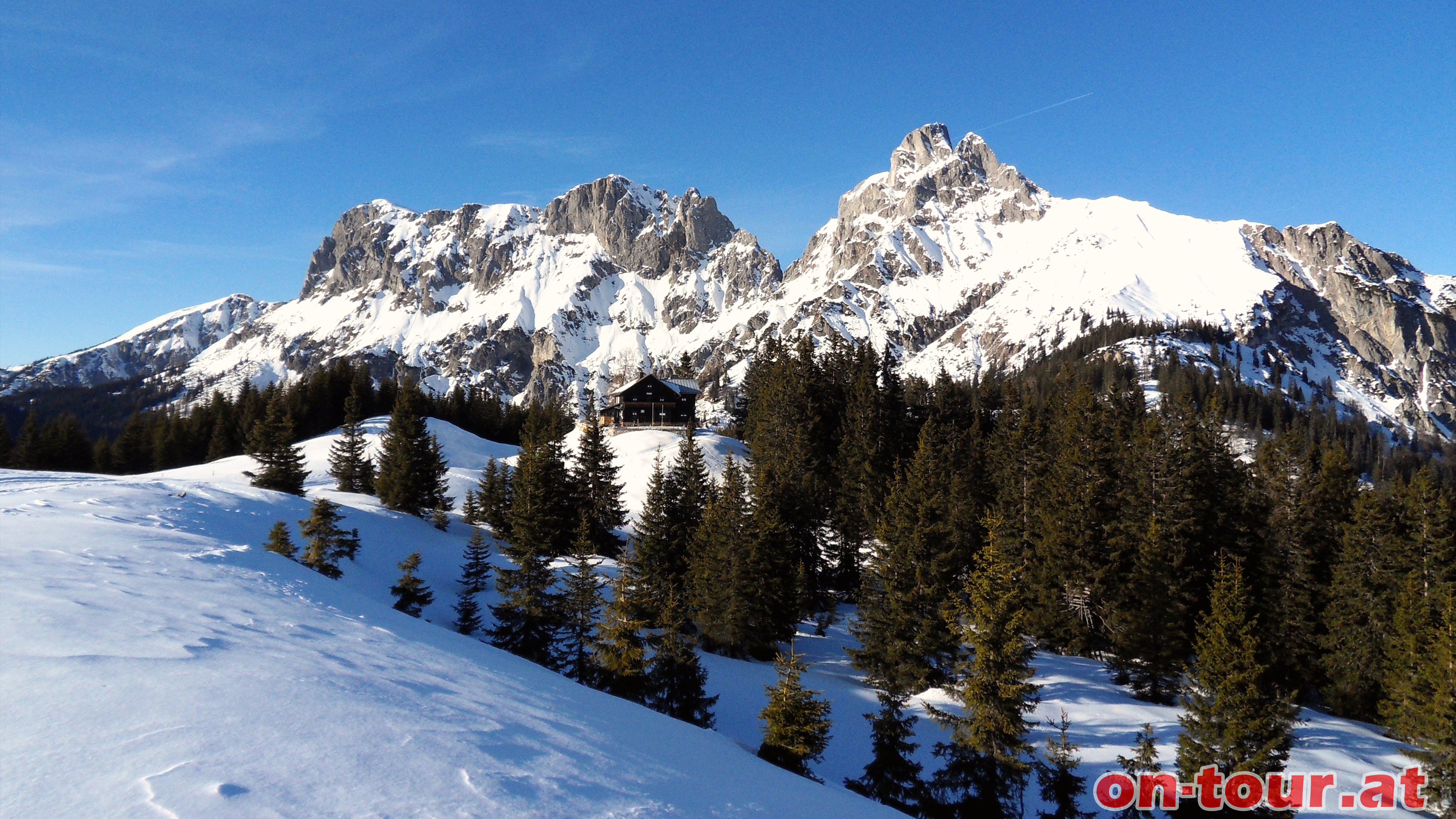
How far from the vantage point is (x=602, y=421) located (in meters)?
81.6

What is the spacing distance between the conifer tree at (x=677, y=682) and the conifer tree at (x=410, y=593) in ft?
37.1

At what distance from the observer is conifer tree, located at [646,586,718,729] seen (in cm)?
2184

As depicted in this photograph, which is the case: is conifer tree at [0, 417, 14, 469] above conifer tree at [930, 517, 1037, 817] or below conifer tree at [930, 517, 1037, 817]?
above

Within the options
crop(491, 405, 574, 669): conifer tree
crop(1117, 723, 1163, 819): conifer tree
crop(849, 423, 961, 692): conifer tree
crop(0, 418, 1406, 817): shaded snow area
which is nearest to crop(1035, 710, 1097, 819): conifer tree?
crop(1117, 723, 1163, 819): conifer tree

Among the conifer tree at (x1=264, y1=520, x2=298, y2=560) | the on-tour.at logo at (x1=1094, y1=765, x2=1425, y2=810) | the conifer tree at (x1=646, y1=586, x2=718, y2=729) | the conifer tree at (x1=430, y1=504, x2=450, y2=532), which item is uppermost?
the conifer tree at (x1=264, y1=520, x2=298, y2=560)

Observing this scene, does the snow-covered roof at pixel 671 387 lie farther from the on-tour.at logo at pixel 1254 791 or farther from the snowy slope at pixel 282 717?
the snowy slope at pixel 282 717

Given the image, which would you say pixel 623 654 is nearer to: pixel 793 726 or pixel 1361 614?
pixel 793 726

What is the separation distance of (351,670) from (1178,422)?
48.9m

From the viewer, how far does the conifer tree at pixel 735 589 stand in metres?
30.1

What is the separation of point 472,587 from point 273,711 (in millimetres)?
25120

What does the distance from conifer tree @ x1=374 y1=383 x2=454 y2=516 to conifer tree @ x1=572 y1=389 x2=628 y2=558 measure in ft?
30.4

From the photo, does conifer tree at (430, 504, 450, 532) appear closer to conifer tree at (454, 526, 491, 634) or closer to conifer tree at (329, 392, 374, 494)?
conifer tree at (329, 392, 374, 494)

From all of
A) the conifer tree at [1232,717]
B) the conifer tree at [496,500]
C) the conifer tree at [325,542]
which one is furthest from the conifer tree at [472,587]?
the conifer tree at [1232,717]

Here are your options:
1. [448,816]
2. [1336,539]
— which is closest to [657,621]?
[448,816]
